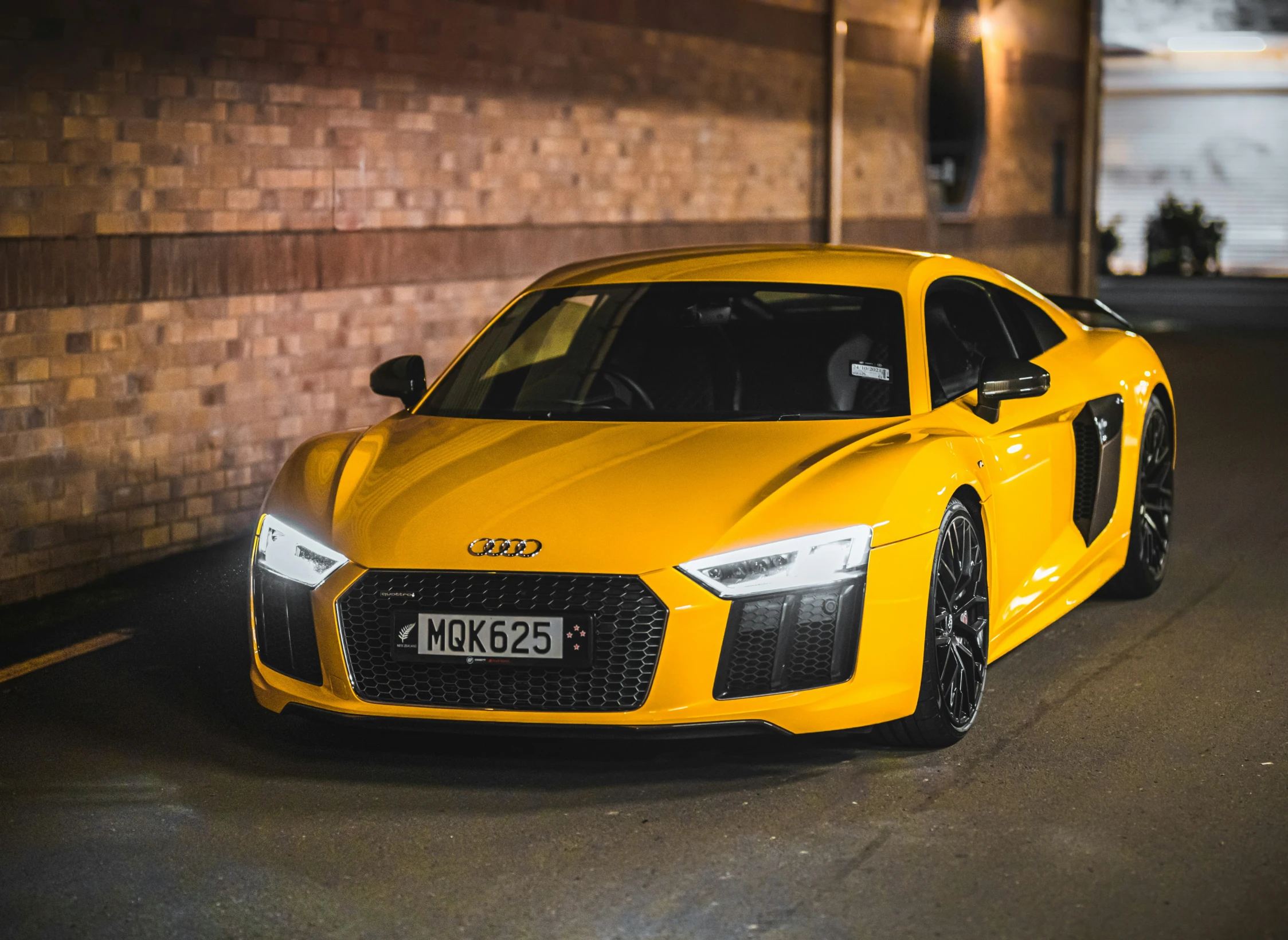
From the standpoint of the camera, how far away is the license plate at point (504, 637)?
475cm

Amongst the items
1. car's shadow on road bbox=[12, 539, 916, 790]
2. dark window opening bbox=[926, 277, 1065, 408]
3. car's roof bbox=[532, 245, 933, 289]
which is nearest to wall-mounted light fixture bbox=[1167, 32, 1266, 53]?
dark window opening bbox=[926, 277, 1065, 408]

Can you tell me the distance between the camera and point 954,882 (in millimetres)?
4297

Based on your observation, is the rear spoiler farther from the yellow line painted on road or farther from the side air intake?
the yellow line painted on road

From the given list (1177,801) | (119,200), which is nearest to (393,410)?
(119,200)

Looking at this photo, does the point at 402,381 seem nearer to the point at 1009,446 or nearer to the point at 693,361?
the point at 693,361

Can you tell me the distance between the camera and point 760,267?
6422mm

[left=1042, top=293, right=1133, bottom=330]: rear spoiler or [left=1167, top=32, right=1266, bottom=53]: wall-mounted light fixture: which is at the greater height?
[left=1167, top=32, right=1266, bottom=53]: wall-mounted light fixture

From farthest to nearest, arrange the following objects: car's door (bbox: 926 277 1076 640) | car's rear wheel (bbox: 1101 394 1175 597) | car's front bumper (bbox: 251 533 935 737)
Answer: car's rear wheel (bbox: 1101 394 1175 597), car's door (bbox: 926 277 1076 640), car's front bumper (bbox: 251 533 935 737)

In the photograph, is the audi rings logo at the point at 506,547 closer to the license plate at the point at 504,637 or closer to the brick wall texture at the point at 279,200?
the license plate at the point at 504,637

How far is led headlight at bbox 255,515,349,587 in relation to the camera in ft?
16.6

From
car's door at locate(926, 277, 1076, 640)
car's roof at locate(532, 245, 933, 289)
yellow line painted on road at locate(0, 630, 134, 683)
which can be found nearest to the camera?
car's door at locate(926, 277, 1076, 640)

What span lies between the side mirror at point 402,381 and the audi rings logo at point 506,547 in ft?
5.19

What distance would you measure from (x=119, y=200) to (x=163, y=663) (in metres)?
2.89

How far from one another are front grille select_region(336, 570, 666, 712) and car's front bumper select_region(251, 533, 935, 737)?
0.02m
